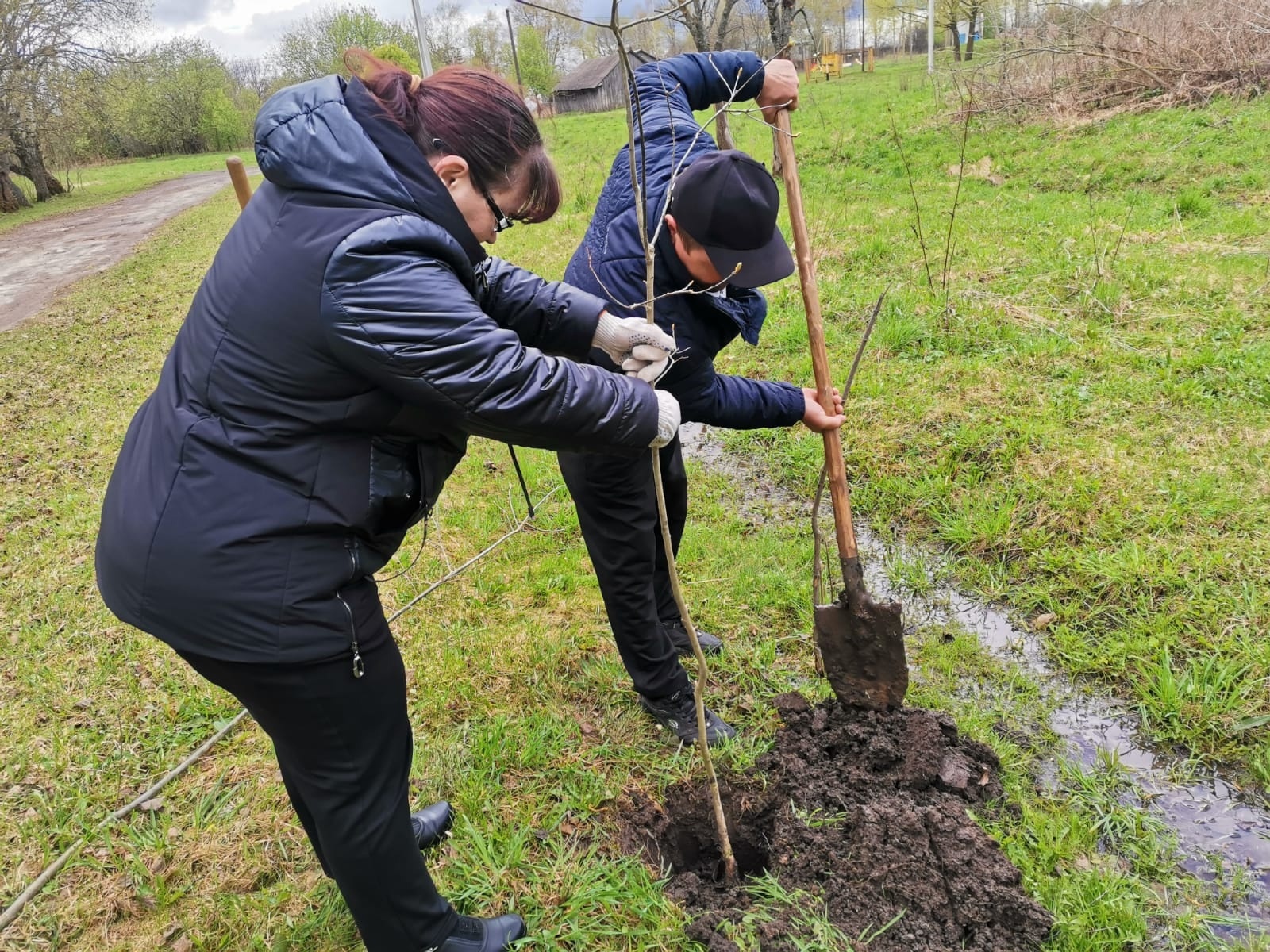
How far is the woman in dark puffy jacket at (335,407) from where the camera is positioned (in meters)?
1.31

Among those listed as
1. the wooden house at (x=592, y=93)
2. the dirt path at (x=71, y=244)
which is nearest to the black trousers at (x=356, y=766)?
the dirt path at (x=71, y=244)

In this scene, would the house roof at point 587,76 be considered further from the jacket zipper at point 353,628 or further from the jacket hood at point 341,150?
the jacket zipper at point 353,628

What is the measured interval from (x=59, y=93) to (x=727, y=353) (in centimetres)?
2225

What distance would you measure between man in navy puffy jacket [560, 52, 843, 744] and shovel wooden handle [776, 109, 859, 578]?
0.07 metres

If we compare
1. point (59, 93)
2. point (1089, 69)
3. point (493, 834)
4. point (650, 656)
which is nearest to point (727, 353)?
point (650, 656)

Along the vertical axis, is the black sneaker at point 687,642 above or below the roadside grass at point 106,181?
below

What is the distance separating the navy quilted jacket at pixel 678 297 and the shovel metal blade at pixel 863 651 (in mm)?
616

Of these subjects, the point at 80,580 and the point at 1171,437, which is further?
the point at 80,580

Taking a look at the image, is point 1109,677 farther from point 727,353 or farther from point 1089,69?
point 1089,69

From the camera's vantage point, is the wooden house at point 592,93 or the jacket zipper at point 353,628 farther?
the wooden house at point 592,93

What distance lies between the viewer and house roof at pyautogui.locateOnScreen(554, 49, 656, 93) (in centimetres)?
4591

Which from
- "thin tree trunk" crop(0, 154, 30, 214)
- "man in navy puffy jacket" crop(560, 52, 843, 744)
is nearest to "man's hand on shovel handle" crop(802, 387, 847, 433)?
"man in navy puffy jacket" crop(560, 52, 843, 744)

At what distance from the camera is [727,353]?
566cm

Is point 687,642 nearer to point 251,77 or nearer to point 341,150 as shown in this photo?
point 341,150
